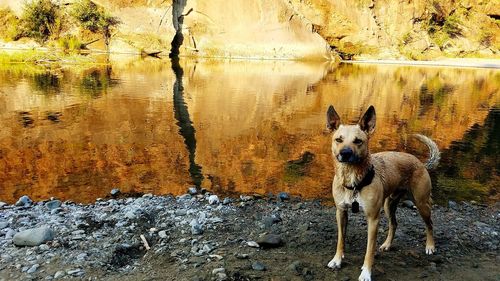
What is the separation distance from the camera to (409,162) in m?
6.19

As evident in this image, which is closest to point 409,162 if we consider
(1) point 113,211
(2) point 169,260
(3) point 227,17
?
(2) point 169,260

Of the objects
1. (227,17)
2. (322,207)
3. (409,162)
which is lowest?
(322,207)

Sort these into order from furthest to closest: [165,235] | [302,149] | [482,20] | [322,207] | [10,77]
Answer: [482,20] → [10,77] → [302,149] → [322,207] → [165,235]

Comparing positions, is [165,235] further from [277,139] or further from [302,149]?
[277,139]

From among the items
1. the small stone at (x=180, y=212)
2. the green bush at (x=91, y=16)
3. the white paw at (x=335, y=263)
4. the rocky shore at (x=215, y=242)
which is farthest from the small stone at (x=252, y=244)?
the green bush at (x=91, y=16)

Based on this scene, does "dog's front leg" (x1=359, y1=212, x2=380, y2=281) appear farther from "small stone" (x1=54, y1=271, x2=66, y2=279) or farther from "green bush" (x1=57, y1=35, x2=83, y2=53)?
"green bush" (x1=57, y1=35, x2=83, y2=53)

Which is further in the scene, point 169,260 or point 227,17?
point 227,17

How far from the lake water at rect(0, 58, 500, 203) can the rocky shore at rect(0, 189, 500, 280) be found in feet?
5.71

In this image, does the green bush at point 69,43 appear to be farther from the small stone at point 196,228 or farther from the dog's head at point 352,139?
the dog's head at point 352,139

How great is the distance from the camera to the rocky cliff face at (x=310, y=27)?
67.3 meters

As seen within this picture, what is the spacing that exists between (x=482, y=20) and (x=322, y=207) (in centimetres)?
8945

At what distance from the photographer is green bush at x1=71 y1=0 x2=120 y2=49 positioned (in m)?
62.7

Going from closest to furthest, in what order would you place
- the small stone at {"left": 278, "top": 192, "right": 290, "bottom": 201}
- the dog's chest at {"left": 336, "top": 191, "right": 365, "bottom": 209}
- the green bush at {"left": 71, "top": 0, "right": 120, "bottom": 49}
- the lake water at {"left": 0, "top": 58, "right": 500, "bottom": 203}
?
the dog's chest at {"left": 336, "top": 191, "right": 365, "bottom": 209}
the small stone at {"left": 278, "top": 192, "right": 290, "bottom": 201}
the lake water at {"left": 0, "top": 58, "right": 500, "bottom": 203}
the green bush at {"left": 71, "top": 0, "right": 120, "bottom": 49}

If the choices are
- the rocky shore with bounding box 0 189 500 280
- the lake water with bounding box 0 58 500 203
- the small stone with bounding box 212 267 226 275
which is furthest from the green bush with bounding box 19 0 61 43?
the small stone with bounding box 212 267 226 275
